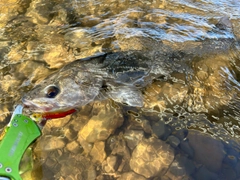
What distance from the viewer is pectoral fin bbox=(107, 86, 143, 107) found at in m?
4.77

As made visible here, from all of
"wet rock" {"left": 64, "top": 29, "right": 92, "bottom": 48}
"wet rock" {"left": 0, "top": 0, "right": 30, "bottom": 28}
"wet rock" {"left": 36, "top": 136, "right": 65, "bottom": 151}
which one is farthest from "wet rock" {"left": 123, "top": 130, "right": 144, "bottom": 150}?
"wet rock" {"left": 0, "top": 0, "right": 30, "bottom": 28}

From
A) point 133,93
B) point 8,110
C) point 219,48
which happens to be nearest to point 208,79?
point 219,48

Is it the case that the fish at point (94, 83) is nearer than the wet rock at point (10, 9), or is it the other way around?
the fish at point (94, 83)

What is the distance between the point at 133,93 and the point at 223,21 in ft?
13.0

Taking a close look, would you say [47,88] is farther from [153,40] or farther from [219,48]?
[219,48]

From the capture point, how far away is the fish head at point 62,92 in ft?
13.3

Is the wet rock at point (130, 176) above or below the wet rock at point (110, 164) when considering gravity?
below

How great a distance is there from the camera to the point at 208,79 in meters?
5.35

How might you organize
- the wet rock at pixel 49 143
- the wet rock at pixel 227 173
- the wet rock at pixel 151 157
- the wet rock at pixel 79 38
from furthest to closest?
the wet rock at pixel 79 38, the wet rock at pixel 49 143, the wet rock at pixel 151 157, the wet rock at pixel 227 173

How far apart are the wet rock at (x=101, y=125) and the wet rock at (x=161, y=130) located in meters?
0.60

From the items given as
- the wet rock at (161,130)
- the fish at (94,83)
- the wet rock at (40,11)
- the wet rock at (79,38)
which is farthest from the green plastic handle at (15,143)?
the wet rock at (40,11)

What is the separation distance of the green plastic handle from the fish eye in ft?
2.56

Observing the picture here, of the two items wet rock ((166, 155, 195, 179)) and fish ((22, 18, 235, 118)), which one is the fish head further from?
wet rock ((166, 155, 195, 179))

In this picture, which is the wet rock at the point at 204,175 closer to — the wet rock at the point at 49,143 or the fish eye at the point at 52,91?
the wet rock at the point at 49,143
